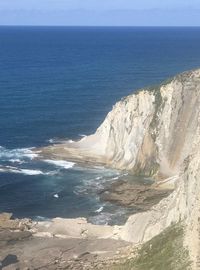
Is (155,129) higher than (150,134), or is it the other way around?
(155,129)

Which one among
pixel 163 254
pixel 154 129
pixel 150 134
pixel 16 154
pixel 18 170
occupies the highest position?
pixel 154 129

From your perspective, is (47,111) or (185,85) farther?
(47,111)

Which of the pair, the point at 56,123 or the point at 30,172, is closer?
the point at 30,172

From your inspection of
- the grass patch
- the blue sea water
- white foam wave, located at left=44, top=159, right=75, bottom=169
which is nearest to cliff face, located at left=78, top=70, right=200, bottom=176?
the blue sea water

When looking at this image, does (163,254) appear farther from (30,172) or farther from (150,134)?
(150,134)

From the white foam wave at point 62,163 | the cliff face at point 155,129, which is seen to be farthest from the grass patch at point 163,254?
the white foam wave at point 62,163

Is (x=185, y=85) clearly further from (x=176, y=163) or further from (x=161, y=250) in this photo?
(x=161, y=250)

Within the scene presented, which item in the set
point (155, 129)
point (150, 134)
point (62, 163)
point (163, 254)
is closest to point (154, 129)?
point (155, 129)

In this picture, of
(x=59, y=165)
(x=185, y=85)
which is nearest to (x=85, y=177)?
(x=59, y=165)

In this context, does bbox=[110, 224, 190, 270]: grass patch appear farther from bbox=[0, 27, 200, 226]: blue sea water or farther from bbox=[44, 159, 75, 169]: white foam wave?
bbox=[44, 159, 75, 169]: white foam wave
